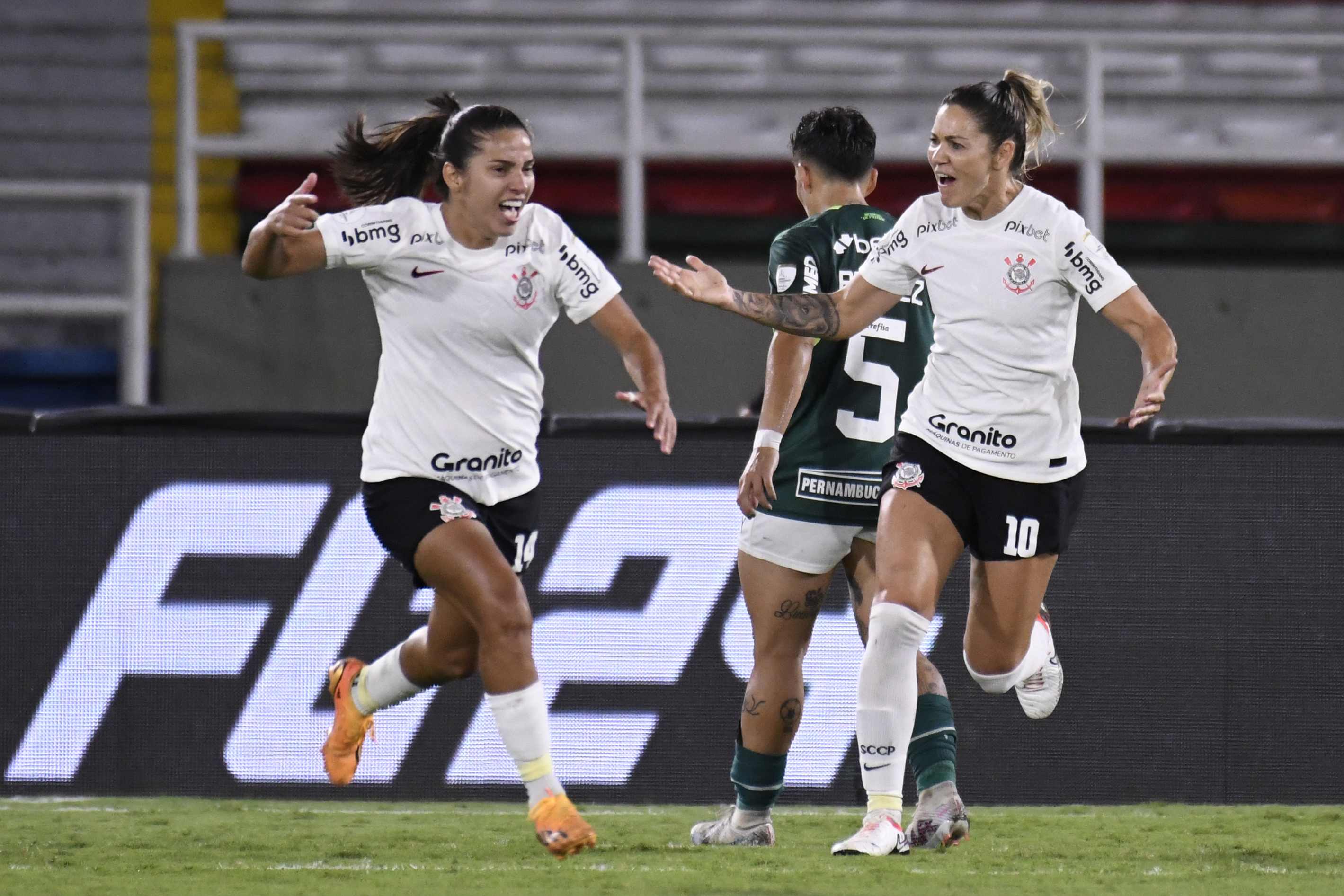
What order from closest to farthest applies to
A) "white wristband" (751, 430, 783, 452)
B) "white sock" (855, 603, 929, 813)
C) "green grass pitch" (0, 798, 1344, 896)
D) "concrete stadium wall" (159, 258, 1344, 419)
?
"green grass pitch" (0, 798, 1344, 896)
"white sock" (855, 603, 929, 813)
"white wristband" (751, 430, 783, 452)
"concrete stadium wall" (159, 258, 1344, 419)

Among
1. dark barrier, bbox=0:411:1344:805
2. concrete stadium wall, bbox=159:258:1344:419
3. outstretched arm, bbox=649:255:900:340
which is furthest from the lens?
concrete stadium wall, bbox=159:258:1344:419

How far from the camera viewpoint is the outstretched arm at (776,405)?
504 centimetres

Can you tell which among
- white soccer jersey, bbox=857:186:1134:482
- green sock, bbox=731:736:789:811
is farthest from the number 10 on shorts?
green sock, bbox=731:736:789:811

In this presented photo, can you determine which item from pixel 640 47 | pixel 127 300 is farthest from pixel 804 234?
pixel 127 300

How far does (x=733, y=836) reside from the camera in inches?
208

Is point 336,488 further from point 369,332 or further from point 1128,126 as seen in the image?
point 1128,126

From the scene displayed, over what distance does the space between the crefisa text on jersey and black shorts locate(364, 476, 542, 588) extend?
0.04m

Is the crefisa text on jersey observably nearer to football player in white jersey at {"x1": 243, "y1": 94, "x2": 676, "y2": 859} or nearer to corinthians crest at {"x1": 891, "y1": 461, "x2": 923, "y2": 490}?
football player in white jersey at {"x1": 243, "y1": 94, "x2": 676, "y2": 859}

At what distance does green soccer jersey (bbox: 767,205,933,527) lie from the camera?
515 cm

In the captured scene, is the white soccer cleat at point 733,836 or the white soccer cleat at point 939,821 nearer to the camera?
the white soccer cleat at point 939,821

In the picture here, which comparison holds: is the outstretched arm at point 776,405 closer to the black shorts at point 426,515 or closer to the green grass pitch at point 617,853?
the black shorts at point 426,515

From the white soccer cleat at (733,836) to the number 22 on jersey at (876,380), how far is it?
112cm

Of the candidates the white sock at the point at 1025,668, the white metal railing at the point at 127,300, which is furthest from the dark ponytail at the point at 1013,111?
the white metal railing at the point at 127,300

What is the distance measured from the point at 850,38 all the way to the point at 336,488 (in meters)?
4.17
